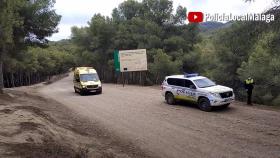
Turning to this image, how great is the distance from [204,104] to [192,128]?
438 centimetres

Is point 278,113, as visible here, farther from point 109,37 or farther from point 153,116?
point 109,37

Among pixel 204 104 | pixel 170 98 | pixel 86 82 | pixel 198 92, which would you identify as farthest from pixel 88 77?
pixel 204 104

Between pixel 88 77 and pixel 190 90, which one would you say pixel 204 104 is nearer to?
pixel 190 90

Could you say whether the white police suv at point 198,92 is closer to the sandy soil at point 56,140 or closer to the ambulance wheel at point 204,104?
the ambulance wheel at point 204,104

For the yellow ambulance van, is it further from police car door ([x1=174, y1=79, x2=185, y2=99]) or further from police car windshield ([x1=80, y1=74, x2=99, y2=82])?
police car door ([x1=174, y1=79, x2=185, y2=99])

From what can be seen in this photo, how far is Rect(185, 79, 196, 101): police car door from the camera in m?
20.6

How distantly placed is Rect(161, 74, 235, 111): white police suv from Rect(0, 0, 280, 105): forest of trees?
2.51 metres

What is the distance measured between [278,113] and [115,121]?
28.6 feet

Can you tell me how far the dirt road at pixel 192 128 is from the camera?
12508 millimetres

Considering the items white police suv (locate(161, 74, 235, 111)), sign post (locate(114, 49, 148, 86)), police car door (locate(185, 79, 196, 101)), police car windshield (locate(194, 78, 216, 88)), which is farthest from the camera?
sign post (locate(114, 49, 148, 86))

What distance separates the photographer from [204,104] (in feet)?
65.3

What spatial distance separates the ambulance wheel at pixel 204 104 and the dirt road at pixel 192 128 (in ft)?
1.15

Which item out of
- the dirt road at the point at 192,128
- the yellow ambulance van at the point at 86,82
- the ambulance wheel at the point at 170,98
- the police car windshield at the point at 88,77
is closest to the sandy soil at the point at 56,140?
the dirt road at the point at 192,128

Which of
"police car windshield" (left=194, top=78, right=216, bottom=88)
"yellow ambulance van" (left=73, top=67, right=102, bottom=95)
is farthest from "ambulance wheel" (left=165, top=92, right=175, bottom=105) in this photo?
"yellow ambulance van" (left=73, top=67, right=102, bottom=95)
